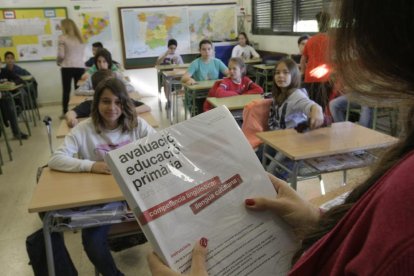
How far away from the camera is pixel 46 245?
5.01 ft

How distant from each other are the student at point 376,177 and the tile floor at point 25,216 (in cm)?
81

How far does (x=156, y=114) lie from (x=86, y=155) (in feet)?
13.6

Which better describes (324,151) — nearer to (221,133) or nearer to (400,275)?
(221,133)

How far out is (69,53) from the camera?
563 centimetres

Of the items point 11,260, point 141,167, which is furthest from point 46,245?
point 141,167

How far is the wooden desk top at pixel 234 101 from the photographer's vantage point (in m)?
3.20

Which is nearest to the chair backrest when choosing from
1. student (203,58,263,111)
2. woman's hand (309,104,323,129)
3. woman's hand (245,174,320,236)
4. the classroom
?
the classroom

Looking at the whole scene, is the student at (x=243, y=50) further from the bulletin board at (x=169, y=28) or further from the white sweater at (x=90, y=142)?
the white sweater at (x=90, y=142)

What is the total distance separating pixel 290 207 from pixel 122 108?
1.48 m

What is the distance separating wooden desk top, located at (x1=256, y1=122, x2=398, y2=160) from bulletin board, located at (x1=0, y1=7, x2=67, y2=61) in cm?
601

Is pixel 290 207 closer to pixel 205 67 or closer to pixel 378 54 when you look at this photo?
pixel 378 54

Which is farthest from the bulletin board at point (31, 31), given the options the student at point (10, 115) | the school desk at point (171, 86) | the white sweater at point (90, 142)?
the white sweater at point (90, 142)

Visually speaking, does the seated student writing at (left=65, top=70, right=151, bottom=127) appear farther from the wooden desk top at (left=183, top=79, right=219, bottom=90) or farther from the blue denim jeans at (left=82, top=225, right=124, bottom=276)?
the wooden desk top at (left=183, top=79, right=219, bottom=90)

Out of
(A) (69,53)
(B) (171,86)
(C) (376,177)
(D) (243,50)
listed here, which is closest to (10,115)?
(A) (69,53)
